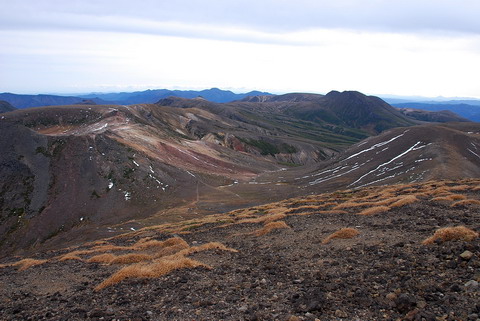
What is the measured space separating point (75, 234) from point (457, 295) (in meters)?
65.7

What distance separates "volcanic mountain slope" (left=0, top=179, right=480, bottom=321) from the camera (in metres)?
8.71

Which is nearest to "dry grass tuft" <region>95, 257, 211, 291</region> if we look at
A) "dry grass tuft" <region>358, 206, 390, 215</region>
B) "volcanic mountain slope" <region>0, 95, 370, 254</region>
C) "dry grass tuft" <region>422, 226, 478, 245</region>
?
"dry grass tuft" <region>422, 226, 478, 245</region>

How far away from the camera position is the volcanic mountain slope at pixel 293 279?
28.6 feet

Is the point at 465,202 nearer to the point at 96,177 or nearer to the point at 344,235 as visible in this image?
the point at 344,235

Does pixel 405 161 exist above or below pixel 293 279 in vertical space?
below

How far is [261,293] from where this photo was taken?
35.0 ft

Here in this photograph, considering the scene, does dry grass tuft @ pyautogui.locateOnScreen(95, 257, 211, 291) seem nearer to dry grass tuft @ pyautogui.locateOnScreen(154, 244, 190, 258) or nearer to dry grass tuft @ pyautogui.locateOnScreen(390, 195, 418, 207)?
dry grass tuft @ pyautogui.locateOnScreen(154, 244, 190, 258)

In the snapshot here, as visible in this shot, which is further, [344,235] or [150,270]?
[344,235]

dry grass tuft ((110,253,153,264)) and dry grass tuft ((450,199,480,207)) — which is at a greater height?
dry grass tuft ((450,199,480,207))

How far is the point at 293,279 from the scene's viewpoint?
38.6 ft

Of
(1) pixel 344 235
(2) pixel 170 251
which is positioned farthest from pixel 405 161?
(2) pixel 170 251

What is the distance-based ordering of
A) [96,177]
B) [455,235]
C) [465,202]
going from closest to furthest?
[455,235], [465,202], [96,177]

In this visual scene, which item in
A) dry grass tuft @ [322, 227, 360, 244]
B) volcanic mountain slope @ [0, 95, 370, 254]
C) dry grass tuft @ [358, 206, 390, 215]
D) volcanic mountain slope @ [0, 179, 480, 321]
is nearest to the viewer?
volcanic mountain slope @ [0, 179, 480, 321]

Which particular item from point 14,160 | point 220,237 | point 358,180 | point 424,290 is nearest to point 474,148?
point 358,180
